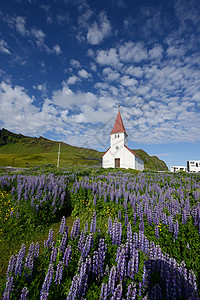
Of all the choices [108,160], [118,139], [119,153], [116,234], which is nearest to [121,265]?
[116,234]

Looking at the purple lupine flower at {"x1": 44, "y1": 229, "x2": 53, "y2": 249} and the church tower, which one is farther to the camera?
the church tower

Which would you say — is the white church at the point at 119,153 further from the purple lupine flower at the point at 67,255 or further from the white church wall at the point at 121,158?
the purple lupine flower at the point at 67,255

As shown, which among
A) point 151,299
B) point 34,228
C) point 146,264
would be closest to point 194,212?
point 146,264

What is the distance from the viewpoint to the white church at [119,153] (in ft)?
122

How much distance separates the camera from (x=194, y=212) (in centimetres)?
430

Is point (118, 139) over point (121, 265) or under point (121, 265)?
over

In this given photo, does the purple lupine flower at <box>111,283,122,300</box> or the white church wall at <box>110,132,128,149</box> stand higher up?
the white church wall at <box>110,132,128,149</box>

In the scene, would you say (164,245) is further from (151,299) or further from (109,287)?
(109,287)

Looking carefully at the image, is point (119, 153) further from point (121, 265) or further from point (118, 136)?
point (121, 265)

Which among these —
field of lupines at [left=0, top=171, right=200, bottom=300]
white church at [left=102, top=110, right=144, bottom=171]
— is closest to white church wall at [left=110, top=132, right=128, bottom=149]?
white church at [left=102, top=110, right=144, bottom=171]

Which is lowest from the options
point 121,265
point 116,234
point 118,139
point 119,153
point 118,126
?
point 121,265

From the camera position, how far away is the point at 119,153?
3847 cm

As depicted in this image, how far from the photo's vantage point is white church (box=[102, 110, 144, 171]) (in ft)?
122

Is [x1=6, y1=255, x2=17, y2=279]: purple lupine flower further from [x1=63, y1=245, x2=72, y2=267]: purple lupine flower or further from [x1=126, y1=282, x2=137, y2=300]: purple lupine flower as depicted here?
[x1=126, y1=282, x2=137, y2=300]: purple lupine flower
